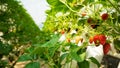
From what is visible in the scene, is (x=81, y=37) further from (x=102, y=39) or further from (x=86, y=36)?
(x=102, y=39)

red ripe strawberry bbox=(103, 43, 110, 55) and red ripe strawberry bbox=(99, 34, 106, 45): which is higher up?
red ripe strawberry bbox=(99, 34, 106, 45)

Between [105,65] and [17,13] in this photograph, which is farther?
[17,13]

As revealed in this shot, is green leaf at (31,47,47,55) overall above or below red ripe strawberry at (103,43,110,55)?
above

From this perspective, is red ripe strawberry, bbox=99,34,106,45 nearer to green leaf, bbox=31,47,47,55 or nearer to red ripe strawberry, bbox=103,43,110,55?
red ripe strawberry, bbox=103,43,110,55

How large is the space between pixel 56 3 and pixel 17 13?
2.43 metres

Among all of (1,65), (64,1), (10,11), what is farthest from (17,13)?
(64,1)

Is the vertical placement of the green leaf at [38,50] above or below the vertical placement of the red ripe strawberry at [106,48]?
above

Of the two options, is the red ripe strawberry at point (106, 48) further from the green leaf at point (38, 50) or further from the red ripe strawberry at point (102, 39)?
the green leaf at point (38, 50)

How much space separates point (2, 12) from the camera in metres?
4.35

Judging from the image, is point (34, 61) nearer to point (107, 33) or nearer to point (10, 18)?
point (107, 33)

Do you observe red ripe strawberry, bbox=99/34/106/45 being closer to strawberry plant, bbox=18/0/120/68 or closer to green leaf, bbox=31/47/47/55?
strawberry plant, bbox=18/0/120/68

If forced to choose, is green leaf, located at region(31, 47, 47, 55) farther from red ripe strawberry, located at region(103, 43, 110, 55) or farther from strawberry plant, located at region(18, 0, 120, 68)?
red ripe strawberry, located at region(103, 43, 110, 55)

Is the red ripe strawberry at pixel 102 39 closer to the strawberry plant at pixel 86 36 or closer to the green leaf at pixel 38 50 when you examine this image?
the strawberry plant at pixel 86 36

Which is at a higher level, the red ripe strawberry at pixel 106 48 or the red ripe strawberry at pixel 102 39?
the red ripe strawberry at pixel 102 39
